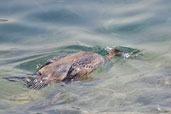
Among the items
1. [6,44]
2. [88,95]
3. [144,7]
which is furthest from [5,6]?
[88,95]

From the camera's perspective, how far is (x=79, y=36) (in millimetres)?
7480

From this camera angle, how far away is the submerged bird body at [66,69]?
5090 mm

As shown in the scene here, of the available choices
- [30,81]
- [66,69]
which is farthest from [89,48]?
[30,81]

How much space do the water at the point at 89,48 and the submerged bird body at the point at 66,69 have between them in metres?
0.16

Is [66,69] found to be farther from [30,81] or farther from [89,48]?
[89,48]

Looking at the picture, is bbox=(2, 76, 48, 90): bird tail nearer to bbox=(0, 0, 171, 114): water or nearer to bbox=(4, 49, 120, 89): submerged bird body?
bbox=(4, 49, 120, 89): submerged bird body

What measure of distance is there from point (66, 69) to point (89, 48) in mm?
1533

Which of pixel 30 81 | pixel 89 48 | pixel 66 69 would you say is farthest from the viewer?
pixel 89 48

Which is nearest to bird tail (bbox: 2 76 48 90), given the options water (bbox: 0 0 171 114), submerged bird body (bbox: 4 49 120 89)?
submerged bird body (bbox: 4 49 120 89)

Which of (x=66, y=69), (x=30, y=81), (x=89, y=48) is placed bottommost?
(x=30, y=81)

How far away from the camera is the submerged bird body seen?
5.09 m

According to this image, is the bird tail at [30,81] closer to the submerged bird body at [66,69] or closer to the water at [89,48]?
the submerged bird body at [66,69]

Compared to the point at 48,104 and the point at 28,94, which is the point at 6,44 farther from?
the point at 48,104

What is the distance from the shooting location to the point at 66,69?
5.27 metres
